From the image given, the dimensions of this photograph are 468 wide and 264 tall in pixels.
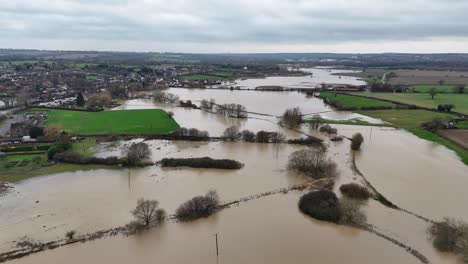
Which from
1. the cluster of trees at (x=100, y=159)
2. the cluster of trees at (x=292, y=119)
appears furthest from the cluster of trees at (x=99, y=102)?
the cluster of trees at (x=292, y=119)

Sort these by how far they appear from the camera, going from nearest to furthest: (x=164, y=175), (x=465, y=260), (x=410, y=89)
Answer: (x=465, y=260) < (x=164, y=175) < (x=410, y=89)

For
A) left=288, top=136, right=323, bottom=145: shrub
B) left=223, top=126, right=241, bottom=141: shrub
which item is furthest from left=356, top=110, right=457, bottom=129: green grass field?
left=223, top=126, right=241, bottom=141: shrub

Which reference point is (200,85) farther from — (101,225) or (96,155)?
(101,225)

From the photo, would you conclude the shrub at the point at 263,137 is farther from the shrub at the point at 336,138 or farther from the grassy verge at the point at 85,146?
the grassy verge at the point at 85,146

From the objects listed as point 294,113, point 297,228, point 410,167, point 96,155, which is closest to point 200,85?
point 294,113

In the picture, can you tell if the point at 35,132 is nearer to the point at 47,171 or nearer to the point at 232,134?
the point at 47,171

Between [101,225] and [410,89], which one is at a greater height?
[410,89]
